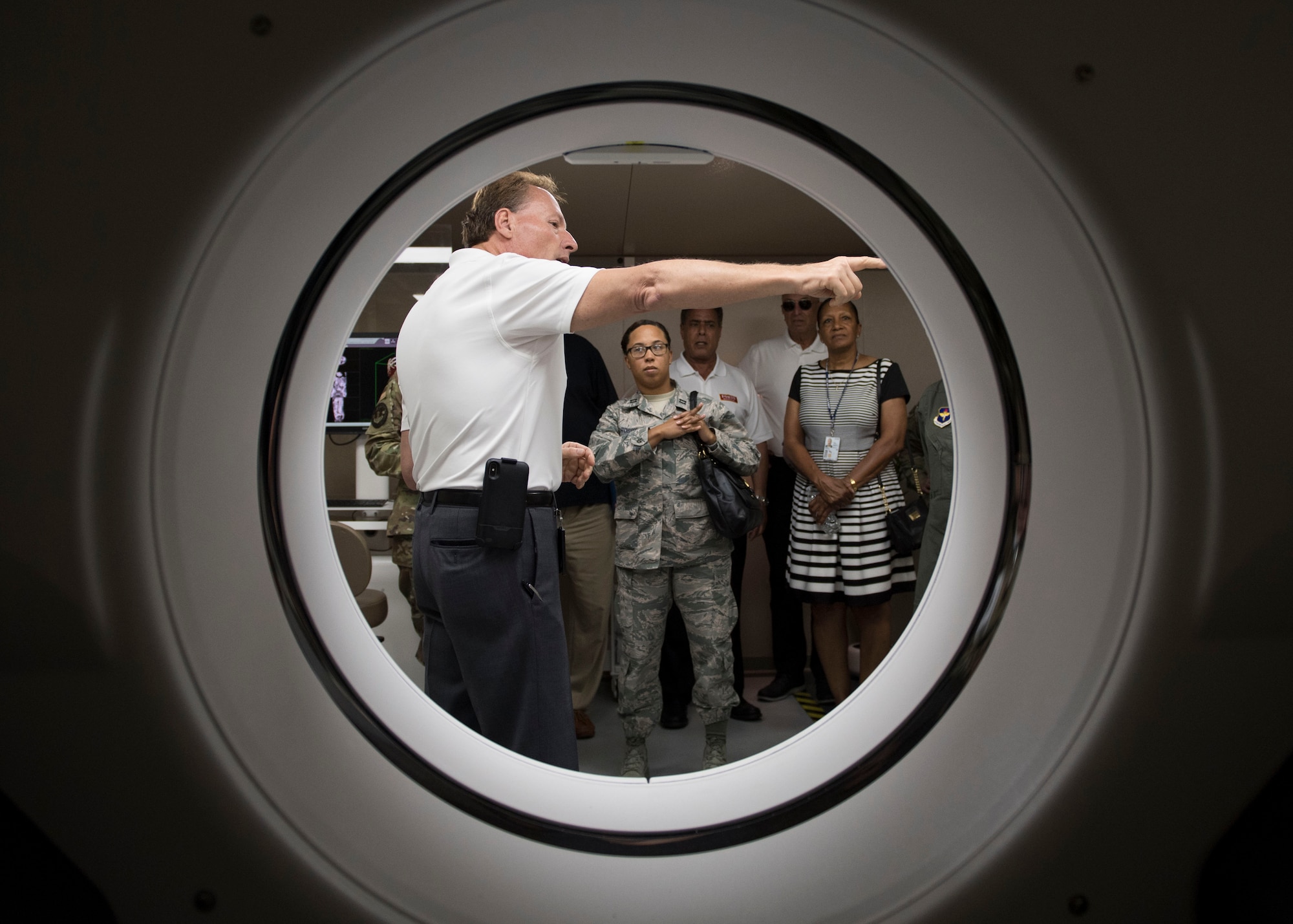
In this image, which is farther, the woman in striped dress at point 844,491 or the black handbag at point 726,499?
the woman in striped dress at point 844,491

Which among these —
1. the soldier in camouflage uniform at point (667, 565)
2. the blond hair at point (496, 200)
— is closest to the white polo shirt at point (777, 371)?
the soldier in camouflage uniform at point (667, 565)

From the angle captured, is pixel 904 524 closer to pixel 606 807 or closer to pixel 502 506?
pixel 502 506

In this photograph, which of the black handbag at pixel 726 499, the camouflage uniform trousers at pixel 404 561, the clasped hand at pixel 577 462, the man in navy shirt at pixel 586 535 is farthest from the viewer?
the man in navy shirt at pixel 586 535

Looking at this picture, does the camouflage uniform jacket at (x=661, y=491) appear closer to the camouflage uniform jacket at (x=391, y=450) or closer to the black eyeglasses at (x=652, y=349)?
the black eyeglasses at (x=652, y=349)

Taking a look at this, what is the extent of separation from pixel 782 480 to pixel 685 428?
90 centimetres

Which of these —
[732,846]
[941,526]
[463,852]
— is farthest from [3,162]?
[941,526]

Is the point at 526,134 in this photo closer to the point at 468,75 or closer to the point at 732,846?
the point at 468,75

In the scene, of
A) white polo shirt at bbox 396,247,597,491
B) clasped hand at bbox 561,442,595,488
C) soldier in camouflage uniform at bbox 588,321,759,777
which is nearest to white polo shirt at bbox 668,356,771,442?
soldier in camouflage uniform at bbox 588,321,759,777

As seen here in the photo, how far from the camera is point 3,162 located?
1.49 ft

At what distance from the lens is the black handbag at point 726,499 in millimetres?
2145

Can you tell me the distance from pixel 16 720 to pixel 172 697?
0.09 m

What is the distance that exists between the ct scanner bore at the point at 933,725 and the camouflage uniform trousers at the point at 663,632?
154 cm

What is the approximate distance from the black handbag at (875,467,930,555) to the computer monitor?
5.61 feet

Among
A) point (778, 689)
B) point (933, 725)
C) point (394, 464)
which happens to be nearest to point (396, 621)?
point (394, 464)
